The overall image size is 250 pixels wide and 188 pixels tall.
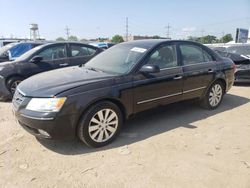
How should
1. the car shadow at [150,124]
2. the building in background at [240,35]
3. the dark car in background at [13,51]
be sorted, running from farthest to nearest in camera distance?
the building in background at [240,35] → the dark car in background at [13,51] → the car shadow at [150,124]

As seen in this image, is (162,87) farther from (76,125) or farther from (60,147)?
(60,147)

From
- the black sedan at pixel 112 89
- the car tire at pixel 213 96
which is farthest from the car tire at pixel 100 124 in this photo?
the car tire at pixel 213 96

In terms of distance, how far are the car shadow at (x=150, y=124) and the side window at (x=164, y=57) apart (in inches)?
29.8

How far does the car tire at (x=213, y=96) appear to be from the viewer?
5.19 meters

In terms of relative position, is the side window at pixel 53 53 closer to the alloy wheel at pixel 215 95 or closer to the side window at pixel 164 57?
the side window at pixel 164 57

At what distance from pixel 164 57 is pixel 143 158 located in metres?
1.92

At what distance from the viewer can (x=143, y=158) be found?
129 inches

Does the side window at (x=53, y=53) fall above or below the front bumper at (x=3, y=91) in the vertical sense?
above

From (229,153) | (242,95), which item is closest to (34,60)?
(229,153)

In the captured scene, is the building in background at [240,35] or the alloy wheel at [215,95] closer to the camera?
the alloy wheel at [215,95]

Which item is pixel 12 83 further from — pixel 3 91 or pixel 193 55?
pixel 193 55

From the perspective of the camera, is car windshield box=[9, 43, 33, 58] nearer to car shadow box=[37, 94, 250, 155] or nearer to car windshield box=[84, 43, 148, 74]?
car windshield box=[84, 43, 148, 74]

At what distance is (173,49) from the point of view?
453cm

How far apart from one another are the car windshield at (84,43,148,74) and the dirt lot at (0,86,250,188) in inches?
38.7
